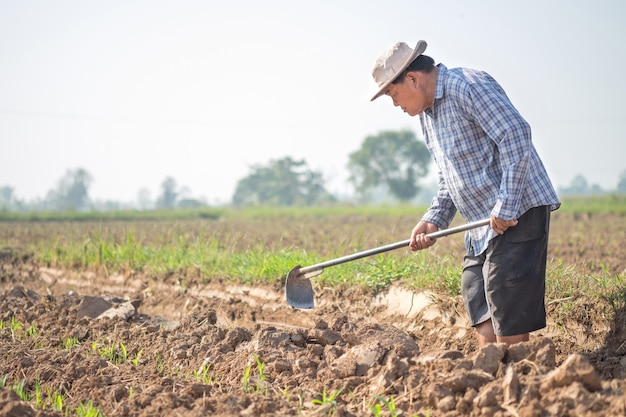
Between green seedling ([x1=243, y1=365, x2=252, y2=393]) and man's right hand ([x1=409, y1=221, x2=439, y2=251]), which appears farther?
man's right hand ([x1=409, y1=221, x2=439, y2=251])

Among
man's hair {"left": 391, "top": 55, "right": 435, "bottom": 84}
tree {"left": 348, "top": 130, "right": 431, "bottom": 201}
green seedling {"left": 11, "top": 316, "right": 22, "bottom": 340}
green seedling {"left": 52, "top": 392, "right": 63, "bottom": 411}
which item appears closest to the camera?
green seedling {"left": 52, "top": 392, "right": 63, "bottom": 411}

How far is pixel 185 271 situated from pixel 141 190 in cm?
15714

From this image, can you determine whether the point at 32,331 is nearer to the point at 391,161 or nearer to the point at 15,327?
the point at 15,327

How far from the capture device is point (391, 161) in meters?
78.5

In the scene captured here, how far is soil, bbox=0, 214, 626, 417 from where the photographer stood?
276cm

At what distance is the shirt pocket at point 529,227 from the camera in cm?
344

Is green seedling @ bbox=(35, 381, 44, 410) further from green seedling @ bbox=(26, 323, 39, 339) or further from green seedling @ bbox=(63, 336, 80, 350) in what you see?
green seedling @ bbox=(26, 323, 39, 339)

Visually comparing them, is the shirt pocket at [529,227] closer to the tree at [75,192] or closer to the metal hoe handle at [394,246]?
the metal hoe handle at [394,246]

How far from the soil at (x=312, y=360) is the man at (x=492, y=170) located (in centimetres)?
35

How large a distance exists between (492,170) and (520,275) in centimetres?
59

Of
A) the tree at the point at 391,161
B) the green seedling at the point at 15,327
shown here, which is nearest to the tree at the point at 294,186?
the tree at the point at 391,161

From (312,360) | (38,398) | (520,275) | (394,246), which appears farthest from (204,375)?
(520,275)

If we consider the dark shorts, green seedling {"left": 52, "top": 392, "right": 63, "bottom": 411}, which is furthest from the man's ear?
green seedling {"left": 52, "top": 392, "right": 63, "bottom": 411}

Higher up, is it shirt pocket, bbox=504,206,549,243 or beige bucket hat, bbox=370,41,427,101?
beige bucket hat, bbox=370,41,427,101
